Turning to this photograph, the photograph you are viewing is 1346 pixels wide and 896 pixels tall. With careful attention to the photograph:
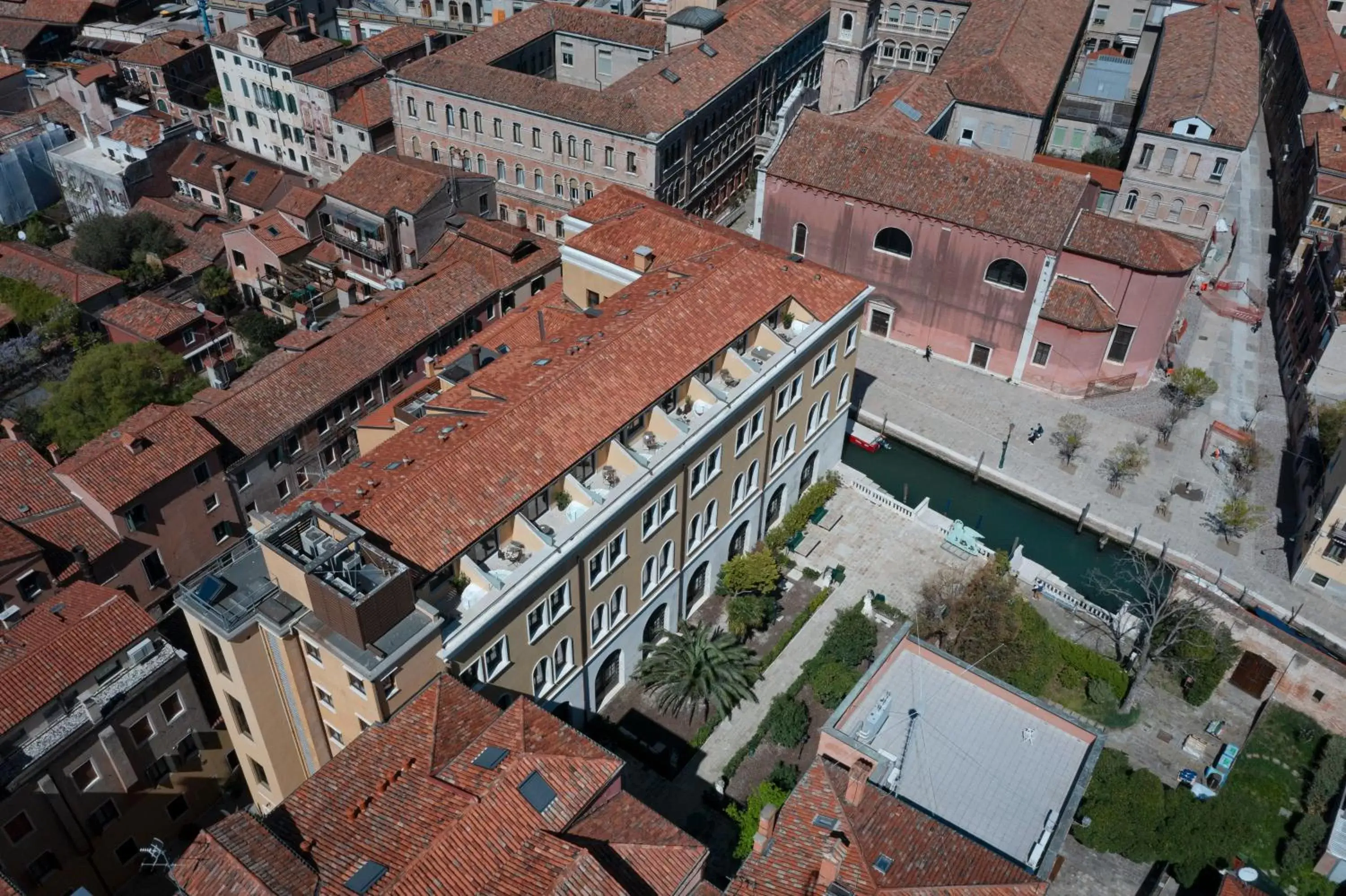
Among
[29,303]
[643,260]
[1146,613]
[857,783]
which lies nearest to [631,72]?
[643,260]

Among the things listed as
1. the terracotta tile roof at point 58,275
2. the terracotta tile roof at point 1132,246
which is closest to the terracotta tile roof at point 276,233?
the terracotta tile roof at point 58,275

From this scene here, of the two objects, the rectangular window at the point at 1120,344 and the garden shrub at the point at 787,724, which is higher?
the rectangular window at the point at 1120,344

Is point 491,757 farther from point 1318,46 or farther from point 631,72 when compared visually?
point 1318,46

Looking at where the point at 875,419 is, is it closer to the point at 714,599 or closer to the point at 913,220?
the point at 913,220

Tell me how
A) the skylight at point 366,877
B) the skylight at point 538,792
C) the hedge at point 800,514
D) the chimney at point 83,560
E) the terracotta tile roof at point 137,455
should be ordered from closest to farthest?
the skylight at point 366,877
the skylight at point 538,792
the chimney at point 83,560
the terracotta tile roof at point 137,455
the hedge at point 800,514

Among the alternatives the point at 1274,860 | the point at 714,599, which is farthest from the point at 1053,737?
the point at 714,599

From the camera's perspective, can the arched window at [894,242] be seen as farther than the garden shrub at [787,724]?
Yes

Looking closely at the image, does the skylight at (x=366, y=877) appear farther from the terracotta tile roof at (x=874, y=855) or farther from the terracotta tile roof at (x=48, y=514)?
the terracotta tile roof at (x=48, y=514)
